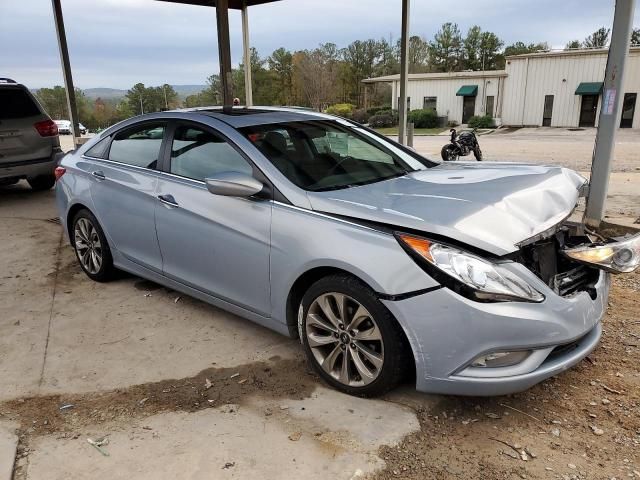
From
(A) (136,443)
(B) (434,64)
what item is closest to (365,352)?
(A) (136,443)

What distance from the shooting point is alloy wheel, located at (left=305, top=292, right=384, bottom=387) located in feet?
9.08

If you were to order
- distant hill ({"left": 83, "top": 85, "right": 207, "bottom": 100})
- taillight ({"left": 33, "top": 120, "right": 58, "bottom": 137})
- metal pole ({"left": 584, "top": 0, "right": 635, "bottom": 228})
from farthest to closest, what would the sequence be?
distant hill ({"left": 83, "top": 85, "right": 207, "bottom": 100}), taillight ({"left": 33, "top": 120, "right": 58, "bottom": 137}), metal pole ({"left": 584, "top": 0, "right": 635, "bottom": 228})

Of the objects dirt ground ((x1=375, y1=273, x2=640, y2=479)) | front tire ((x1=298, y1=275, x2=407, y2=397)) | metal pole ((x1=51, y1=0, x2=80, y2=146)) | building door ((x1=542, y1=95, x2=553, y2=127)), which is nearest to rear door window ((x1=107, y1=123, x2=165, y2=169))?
front tire ((x1=298, y1=275, x2=407, y2=397))

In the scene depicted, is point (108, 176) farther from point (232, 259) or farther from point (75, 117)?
point (75, 117)

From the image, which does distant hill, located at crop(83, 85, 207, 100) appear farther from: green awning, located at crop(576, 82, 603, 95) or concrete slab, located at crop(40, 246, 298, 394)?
concrete slab, located at crop(40, 246, 298, 394)

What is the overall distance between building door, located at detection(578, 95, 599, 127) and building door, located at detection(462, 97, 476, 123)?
7618 millimetres

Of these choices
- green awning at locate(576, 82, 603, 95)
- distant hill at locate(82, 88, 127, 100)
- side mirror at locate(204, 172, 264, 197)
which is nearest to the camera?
Answer: side mirror at locate(204, 172, 264, 197)

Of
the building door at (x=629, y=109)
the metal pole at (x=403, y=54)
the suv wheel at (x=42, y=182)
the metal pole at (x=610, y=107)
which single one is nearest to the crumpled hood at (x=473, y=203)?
the metal pole at (x=610, y=107)

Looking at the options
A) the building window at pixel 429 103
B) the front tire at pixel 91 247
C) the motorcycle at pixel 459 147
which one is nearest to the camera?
the front tire at pixel 91 247

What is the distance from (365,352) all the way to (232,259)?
3.50ft

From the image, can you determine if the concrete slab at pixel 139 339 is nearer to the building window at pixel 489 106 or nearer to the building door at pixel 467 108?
the building window at pixel 489 106

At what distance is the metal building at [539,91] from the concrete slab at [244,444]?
115 ft

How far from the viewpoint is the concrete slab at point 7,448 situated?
247cm

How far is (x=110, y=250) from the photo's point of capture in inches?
180
